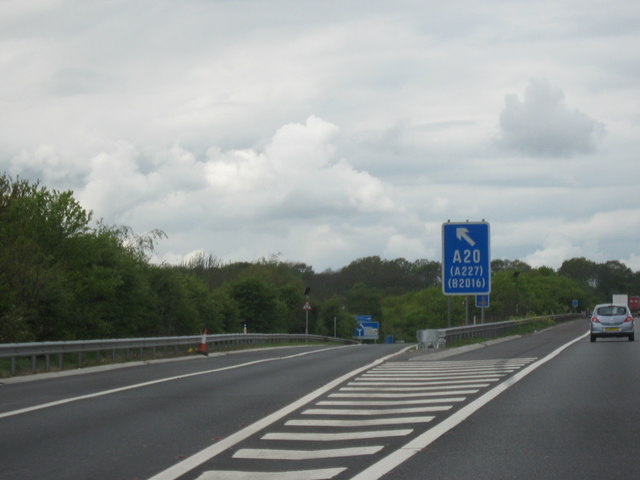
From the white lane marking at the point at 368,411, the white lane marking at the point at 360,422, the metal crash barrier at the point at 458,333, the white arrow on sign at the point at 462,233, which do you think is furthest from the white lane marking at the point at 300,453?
the white arrow on sign at the point at 462,233

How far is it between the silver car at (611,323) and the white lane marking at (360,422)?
2816cm

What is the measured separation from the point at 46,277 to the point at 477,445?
44.3 meters

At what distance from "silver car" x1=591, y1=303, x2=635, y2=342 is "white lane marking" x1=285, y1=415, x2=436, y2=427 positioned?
28.2 meters

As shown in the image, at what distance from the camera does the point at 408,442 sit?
9.77 meters

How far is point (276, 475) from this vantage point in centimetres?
821

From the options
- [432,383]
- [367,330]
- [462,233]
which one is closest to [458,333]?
[462,233]

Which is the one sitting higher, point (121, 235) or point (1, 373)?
point (121, 235)

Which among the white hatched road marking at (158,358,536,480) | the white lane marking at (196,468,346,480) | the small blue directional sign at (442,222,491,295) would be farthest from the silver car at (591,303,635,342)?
the white lane marking at (196,468,346,480)

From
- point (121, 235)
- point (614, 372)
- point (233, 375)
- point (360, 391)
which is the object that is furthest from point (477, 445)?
point (121, 235)

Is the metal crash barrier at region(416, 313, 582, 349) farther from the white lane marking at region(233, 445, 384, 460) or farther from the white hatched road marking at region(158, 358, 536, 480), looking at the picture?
the white lane marking at region(233, 445, 384, 460)

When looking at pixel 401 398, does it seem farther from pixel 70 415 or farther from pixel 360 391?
pixel 70 415

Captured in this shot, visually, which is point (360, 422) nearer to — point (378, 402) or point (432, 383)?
point (378, 402)

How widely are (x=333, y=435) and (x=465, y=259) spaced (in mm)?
21766

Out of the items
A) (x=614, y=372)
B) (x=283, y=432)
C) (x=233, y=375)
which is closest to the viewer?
(x=283, y=432)
